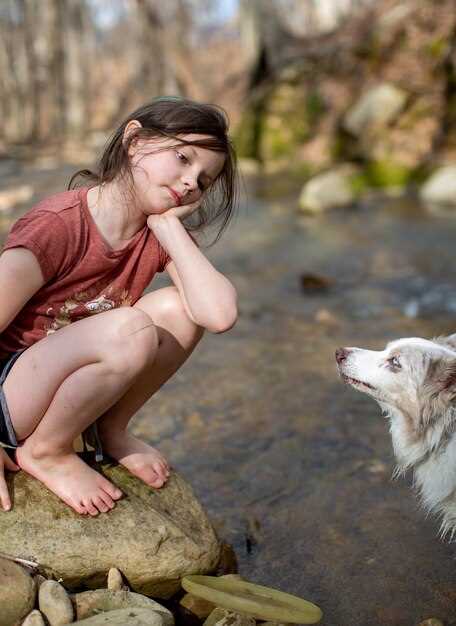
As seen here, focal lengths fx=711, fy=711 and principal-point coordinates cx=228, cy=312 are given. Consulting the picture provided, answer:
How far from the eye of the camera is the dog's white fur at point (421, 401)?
252 cm

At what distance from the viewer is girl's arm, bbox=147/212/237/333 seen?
90.4 inches

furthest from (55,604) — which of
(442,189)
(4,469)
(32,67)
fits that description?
(32,67)

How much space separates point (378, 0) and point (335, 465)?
16.6 metres

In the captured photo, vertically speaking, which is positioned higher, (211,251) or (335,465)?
(335,465)

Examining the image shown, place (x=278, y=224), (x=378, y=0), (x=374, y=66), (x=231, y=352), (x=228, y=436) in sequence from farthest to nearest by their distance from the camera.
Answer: (x=378, y=0) < (x=374, y=66) < (x=278, y=224) < (x=231, y=352) < (x=228, y=436)

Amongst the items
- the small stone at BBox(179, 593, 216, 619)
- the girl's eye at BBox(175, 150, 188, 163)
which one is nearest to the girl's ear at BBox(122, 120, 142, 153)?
the girl's eye at BBox(175, 150, 188, 163)

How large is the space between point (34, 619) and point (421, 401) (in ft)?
4.90

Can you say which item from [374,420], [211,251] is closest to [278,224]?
[211,251]

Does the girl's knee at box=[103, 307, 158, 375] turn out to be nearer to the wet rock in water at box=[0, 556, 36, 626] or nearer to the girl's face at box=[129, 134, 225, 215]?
the girl's face at box=[129, 134, 225, 215]

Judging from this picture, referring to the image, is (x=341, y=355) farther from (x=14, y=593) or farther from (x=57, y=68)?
(x=57, y=68)

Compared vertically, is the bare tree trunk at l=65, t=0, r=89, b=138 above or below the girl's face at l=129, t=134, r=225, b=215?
below

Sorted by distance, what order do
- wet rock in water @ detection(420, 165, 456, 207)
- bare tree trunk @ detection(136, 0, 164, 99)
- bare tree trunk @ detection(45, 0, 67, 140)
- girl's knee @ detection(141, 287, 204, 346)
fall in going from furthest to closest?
bare tree trunk @ detection(45, 0, 67, 140)
bare tree trunk @ detection(136, 0, 164, 99)
wet rock in water @ detection(420, 165, 456, 207)
girl's knee @ detection(141, 287, 204, 346)

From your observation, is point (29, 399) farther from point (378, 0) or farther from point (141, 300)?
point (378, 0)

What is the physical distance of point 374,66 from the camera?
13.8 metres
